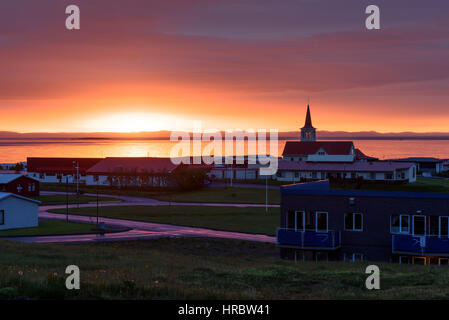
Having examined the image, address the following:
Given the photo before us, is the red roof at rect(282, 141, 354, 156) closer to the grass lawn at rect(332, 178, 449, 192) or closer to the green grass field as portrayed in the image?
the grass lawn at rect(332, 178, 449, 192)

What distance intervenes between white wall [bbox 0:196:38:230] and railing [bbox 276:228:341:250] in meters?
32.0

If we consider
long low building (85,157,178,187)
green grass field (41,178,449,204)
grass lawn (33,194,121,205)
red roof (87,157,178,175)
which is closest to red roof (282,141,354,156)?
green grass field (41,178,449,204)

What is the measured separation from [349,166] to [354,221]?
80.3m

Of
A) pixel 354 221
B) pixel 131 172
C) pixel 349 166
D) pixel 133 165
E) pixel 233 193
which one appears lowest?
pixel 233 193

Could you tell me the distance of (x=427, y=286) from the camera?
16969mm

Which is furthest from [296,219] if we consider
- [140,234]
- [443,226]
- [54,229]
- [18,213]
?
[18,213]

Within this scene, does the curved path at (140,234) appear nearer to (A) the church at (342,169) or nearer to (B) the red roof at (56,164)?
(A) the church at (342,169)

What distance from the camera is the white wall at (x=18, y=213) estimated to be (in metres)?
55.5

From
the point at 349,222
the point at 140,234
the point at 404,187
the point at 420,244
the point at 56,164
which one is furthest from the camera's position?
the point at 56,164

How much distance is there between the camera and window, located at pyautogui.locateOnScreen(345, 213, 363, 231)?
35938 millimetres

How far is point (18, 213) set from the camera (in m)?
Result: 56.2

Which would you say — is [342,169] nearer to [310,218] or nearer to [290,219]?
[310,218]

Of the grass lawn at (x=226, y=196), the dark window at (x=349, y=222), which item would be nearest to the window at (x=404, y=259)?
the dark window at (x=349, y=222)
